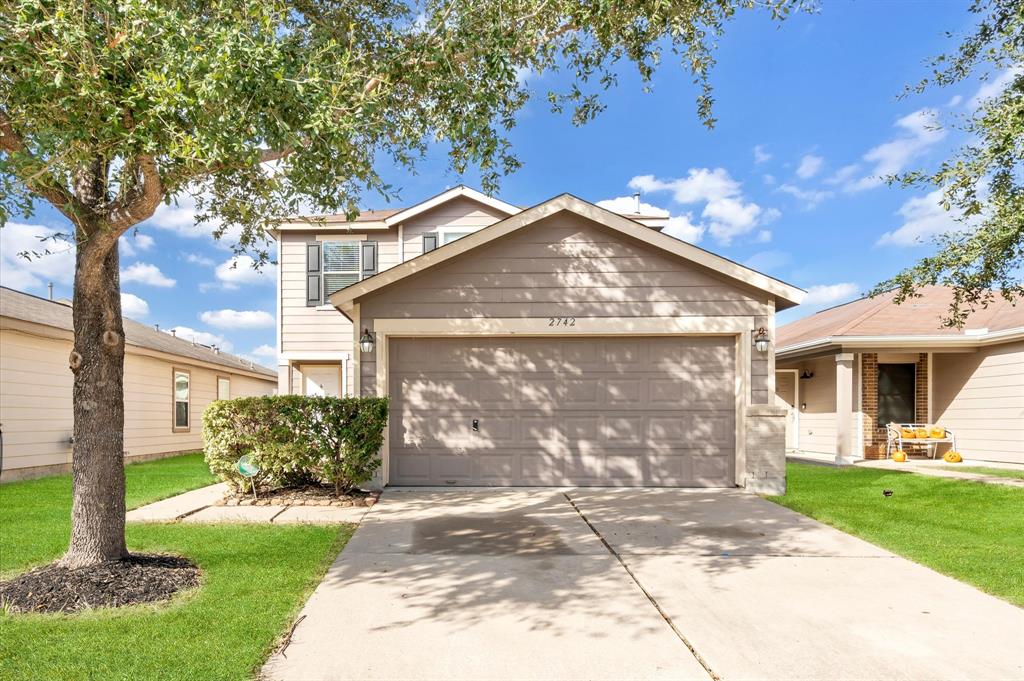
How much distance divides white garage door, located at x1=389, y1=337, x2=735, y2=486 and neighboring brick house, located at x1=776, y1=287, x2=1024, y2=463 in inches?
208

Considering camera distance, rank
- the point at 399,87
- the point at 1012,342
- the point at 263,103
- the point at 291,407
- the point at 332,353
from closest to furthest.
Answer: the point at 263,103 → the point at 399,87 → the point at 291,407 → the point at 1012,342 → the point at 332,353

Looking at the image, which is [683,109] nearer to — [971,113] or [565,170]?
[971,113]

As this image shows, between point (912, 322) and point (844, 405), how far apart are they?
8.49ft

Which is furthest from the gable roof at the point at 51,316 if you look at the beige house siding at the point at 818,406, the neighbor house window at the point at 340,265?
the beige house siding at the point at 818,406

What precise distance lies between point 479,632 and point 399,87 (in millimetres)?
4770

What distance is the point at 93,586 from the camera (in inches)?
154

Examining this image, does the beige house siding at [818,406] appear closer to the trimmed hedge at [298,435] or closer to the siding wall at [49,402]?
the trimmed hedge at [298,435]

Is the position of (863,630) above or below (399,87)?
below

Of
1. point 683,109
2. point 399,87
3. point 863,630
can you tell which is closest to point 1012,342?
point 683,109

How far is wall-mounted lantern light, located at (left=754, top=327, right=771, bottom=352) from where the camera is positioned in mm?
8133

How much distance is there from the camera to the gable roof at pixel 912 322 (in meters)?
11.8

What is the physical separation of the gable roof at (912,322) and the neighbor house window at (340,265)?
34.3ft

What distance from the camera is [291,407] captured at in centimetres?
741

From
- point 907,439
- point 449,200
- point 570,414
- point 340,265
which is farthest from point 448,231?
point 907,439
